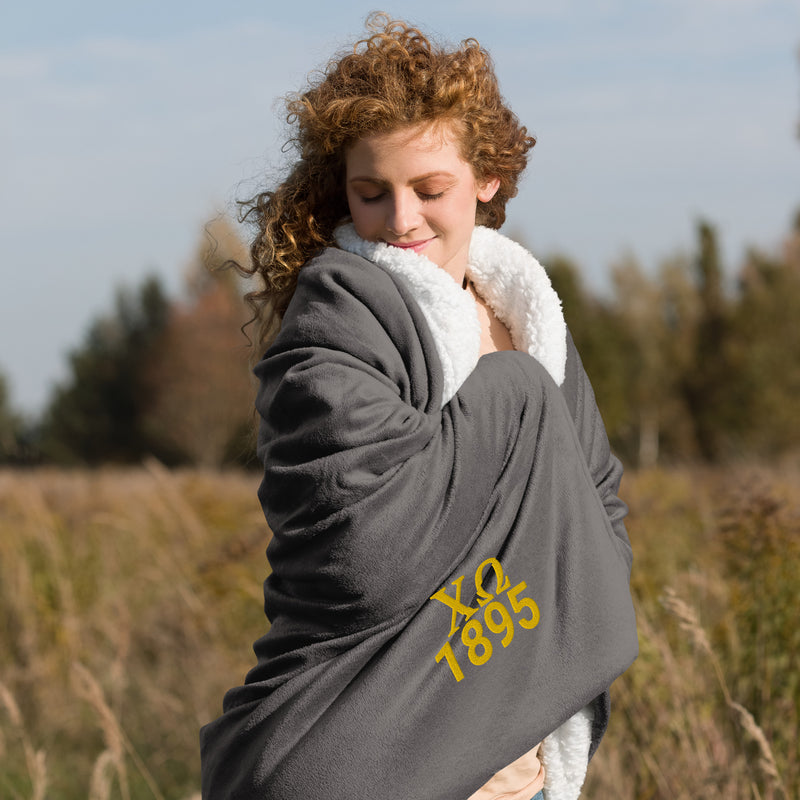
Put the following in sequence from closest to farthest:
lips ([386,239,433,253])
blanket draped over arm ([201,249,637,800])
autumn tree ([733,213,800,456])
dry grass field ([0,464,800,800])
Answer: blanket draped over arm ([201,249,637,800])
lips ([386,239,433,253])
dry grass field ([0,464,800,800])
autumn tree ([733,213,800,456])

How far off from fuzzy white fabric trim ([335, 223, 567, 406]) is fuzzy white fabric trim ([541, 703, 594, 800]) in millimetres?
662

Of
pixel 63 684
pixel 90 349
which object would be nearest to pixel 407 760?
pixel 63 684

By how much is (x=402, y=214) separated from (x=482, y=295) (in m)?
0.36

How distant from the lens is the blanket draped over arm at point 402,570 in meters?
1.49

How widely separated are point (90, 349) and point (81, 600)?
2671cm

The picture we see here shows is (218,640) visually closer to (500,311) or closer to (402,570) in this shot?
(500,311)

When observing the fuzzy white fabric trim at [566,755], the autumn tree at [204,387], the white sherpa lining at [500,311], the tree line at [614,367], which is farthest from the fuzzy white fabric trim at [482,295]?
the autumn tree at [204,387]

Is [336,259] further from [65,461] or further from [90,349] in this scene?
[90,349]

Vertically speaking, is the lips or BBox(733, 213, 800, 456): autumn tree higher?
the lips

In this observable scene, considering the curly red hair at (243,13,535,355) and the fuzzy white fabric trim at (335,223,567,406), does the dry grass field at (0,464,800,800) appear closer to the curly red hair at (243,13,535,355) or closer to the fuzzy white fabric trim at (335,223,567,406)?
the fuzzy white fabric trim at (335,223,567,406)

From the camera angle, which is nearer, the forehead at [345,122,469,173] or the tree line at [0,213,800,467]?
the forehead at [345,122,469,173]

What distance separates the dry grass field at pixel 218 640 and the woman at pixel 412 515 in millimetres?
617

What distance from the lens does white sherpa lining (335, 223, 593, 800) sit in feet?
5.42

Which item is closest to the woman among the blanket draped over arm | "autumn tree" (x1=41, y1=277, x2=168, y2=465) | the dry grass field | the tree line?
the blanket draped over arm
